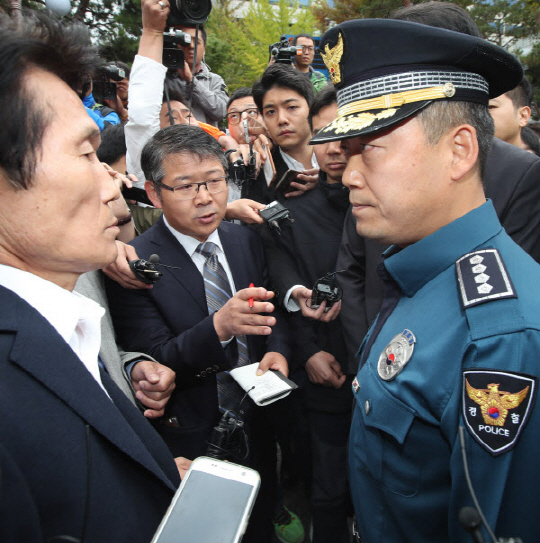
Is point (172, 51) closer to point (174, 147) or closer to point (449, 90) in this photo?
point (174, 147)

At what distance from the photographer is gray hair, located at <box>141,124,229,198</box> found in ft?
7.56

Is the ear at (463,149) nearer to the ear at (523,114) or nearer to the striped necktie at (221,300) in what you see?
the striped necktie at (221,300)

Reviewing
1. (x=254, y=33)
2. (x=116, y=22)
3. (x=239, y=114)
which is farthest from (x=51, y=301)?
(x=254, y=33)

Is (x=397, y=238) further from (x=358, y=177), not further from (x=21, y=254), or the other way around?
(x=21, y=254)

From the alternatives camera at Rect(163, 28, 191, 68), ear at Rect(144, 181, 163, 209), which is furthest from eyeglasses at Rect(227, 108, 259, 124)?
ear at Rect(144, 181, 163, 209)

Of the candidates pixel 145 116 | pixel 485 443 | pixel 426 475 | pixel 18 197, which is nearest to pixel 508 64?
pixel 485 443

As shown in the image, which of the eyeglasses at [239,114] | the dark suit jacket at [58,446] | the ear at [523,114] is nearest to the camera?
the dark suit jacket at [58,446]

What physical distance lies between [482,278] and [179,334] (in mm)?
1496

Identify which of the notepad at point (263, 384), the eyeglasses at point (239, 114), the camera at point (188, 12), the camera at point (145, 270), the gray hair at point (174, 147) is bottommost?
the notepad at point (263, 384)

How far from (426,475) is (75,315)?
1.07 meters

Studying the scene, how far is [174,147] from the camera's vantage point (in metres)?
2.30

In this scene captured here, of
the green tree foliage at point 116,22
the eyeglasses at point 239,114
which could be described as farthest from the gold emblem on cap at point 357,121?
the green tree foliage at point 116,22

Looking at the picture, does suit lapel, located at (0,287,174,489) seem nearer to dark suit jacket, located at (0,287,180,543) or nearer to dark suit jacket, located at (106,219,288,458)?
dark suit jacket, located at (0,287,180,543)

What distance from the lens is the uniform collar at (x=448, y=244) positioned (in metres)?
1.23
